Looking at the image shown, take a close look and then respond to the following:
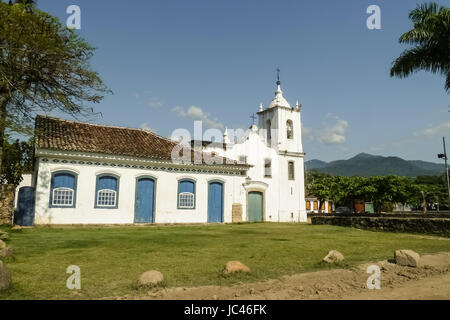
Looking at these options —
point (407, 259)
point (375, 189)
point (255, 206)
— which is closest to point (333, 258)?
point (407, 259)

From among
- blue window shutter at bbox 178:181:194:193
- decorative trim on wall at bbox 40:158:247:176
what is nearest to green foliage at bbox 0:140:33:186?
decorative trim on wall at bbox 40:158:247:176

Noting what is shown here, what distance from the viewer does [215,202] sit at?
20438 mm

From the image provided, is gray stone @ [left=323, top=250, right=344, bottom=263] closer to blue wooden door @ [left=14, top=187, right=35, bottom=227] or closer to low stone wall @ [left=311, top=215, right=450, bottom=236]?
low stone wall @ [left=311, top=215, right=450, bottom=236]

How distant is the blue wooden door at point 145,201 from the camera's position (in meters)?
17.7

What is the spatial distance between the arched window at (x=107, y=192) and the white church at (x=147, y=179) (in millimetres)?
51

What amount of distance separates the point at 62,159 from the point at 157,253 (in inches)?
418

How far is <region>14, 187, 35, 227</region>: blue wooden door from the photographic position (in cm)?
1481

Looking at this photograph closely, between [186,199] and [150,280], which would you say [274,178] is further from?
[150,280]

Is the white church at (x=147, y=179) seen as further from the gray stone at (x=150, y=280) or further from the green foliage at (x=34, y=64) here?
the gray stone at (x=150, y=280)

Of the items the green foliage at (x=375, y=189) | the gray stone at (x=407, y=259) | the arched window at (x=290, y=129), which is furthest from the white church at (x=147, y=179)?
the green foliage at (x=375, y=189)
